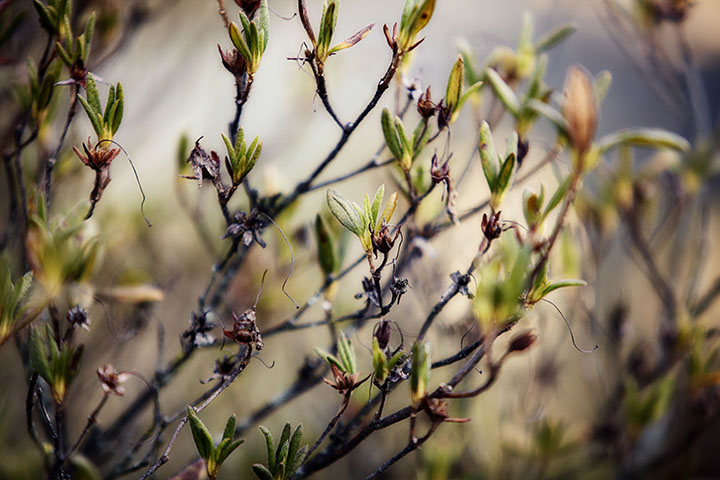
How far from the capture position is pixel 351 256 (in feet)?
7.81

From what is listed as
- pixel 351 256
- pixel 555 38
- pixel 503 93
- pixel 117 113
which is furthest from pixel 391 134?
pixel 351 256

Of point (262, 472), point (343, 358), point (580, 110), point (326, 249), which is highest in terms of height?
point (326, 249)

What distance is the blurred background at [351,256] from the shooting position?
3.59ft

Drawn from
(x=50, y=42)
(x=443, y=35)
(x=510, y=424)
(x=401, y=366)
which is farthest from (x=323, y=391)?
(x=443, y=35)

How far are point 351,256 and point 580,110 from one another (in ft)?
6.20

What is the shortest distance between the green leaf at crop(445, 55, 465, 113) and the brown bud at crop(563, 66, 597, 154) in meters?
0.16

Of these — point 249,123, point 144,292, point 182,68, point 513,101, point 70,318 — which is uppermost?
point 249,123

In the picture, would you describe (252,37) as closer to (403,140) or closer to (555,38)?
(403,140)

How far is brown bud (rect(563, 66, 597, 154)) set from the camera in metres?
0.52

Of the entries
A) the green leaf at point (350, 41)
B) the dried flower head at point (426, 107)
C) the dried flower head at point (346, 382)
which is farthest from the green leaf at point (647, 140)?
the dried flower head at point (346, 382)

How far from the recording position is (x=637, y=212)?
3.89 ft

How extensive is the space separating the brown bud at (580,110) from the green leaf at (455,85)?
0.16 m

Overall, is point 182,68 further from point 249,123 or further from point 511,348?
point 511,348

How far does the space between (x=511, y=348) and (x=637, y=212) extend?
2.59 ft
